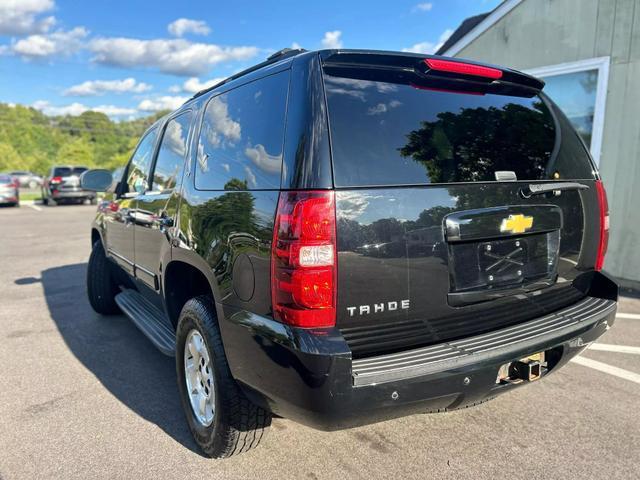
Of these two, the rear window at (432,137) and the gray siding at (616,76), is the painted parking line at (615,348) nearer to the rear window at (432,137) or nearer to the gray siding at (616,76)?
the rear window at (432,137)

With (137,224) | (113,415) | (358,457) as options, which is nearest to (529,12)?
(137,224)

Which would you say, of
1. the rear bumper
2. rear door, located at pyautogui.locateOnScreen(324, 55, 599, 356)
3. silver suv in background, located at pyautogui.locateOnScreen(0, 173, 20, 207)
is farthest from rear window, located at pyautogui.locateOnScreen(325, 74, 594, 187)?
silver suv in background, located at pyautogui.locateOnScreen(0, 173, 20, 207)

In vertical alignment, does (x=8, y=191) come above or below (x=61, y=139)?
below

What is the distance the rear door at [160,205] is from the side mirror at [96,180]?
104cm

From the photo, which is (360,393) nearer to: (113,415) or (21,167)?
(113,415)

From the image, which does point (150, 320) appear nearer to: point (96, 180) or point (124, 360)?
point (124, 360)

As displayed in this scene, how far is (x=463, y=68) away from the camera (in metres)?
2.36

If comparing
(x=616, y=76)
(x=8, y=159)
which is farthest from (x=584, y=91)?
(x=8, y=159)

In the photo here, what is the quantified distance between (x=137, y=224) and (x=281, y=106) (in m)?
2.08

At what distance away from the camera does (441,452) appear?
2.68m

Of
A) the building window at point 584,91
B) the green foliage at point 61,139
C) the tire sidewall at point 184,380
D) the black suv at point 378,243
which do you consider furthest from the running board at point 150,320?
the green foliage at point 61,139

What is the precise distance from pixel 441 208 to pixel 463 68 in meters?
0.73

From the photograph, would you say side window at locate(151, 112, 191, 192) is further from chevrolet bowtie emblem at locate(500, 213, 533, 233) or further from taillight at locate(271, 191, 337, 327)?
chevrolet bowtie emblem at locate(500, 213, 533, 233)

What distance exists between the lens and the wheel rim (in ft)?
8.71
